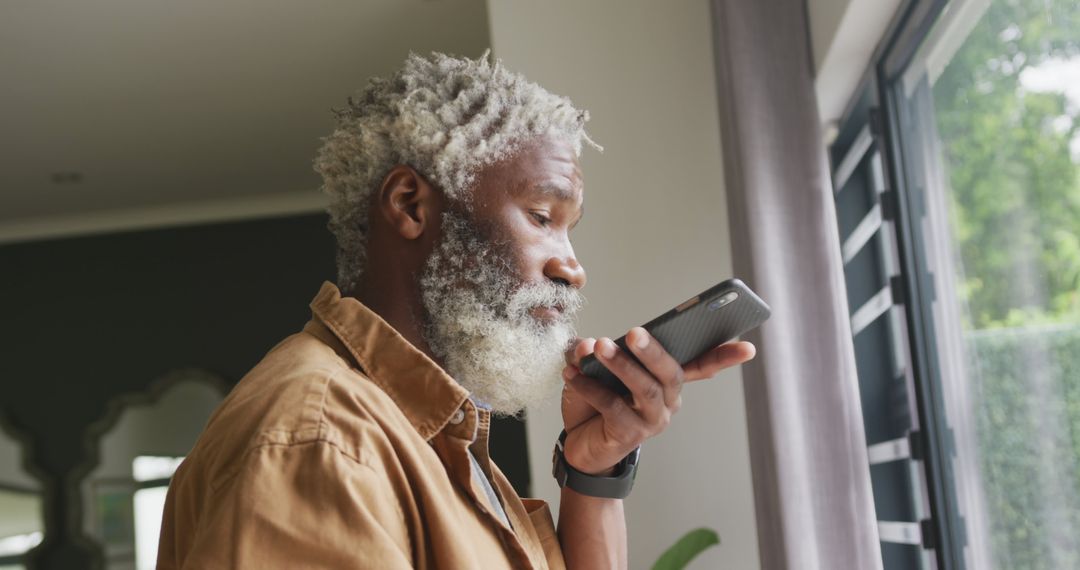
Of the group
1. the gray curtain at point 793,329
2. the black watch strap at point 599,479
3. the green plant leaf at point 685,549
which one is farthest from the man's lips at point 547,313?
the green plant leaf at point 685,549

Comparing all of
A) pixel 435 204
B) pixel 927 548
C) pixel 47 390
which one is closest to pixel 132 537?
pixel 47 390

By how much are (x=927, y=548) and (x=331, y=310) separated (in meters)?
1.50

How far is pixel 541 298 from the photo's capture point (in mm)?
1188

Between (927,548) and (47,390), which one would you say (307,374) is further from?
(47,390)

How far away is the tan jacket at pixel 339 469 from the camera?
77 centimetres

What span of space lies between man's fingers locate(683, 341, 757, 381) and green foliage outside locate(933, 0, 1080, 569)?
63 cm

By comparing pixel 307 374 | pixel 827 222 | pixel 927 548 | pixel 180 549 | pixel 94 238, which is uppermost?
pixel 94 238

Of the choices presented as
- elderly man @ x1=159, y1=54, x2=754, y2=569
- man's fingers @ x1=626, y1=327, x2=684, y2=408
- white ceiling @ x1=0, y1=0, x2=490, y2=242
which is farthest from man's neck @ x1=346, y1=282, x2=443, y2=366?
white ceiling @ x1=0, y1=0, x2=490, y2=242

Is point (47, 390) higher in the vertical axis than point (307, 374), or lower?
higher

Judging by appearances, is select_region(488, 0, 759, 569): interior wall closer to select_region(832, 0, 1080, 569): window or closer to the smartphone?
select_region(832, 0, 1080, 569): window

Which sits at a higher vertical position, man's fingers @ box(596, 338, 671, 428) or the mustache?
the mustache

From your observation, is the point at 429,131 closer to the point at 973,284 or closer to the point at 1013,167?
the point at 1013,167

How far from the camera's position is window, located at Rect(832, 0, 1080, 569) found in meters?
1.51

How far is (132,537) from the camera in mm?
4797
